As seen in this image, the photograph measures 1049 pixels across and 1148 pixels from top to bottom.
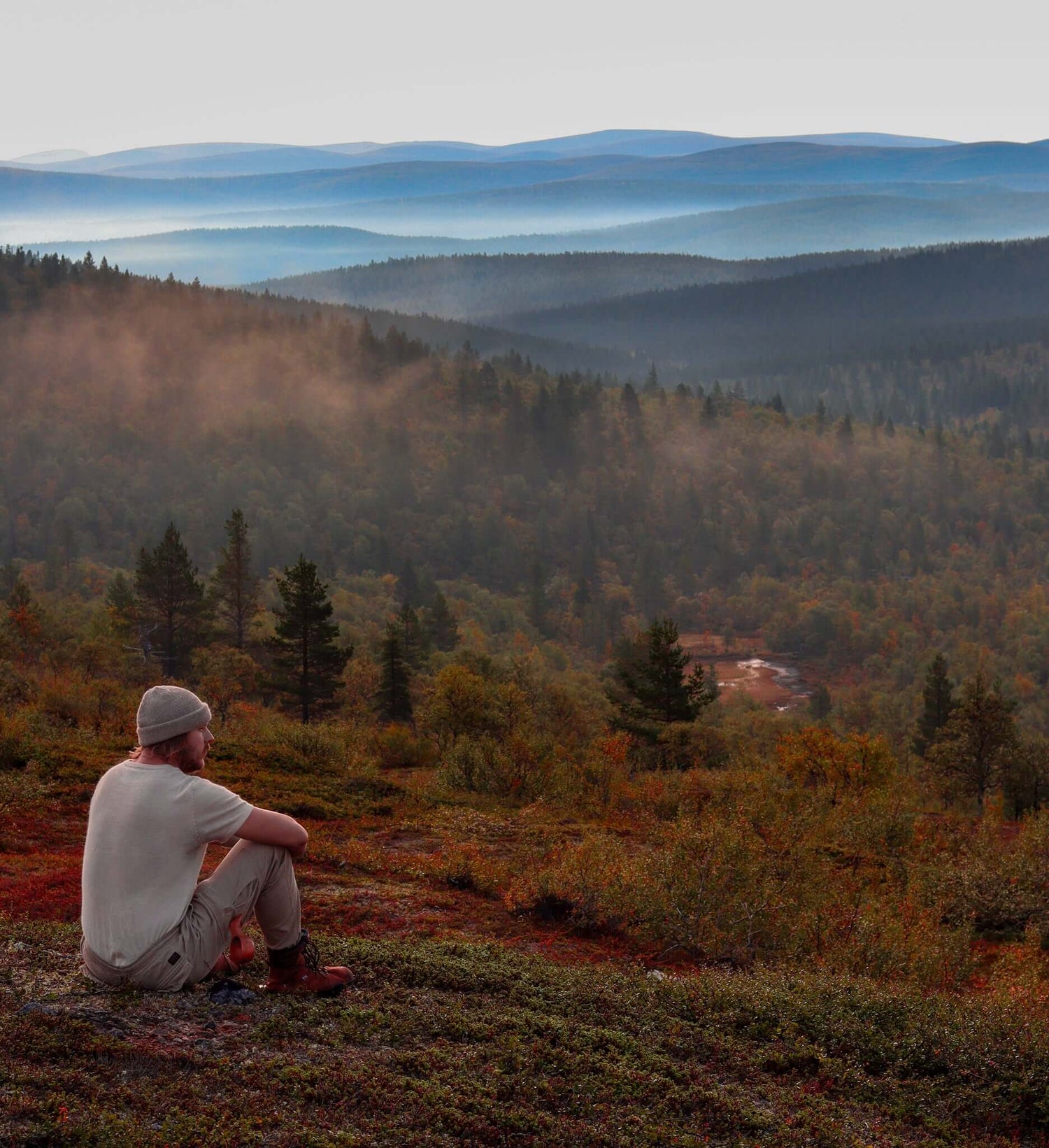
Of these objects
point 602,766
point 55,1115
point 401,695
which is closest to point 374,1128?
point 55,1115

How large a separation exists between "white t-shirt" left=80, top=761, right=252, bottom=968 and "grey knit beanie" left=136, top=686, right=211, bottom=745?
0.24 metres

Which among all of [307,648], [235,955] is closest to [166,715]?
[235,955]

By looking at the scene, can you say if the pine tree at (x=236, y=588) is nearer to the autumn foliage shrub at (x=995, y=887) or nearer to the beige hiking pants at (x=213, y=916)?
the autumn foliage shrub at (x=995, y=887)

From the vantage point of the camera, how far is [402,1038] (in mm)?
8125

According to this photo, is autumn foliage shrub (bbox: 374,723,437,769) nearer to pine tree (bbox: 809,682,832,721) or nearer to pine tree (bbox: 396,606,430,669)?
pine tree (bbox: 396,606,430,669)

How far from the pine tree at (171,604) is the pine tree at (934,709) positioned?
46.8m

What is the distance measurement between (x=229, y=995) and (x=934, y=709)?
70.1 metres

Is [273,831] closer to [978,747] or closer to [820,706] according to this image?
[978,747]

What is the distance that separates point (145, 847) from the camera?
770 centimetres

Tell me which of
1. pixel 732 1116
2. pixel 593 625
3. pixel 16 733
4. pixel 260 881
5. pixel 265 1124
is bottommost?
pixel 593 625

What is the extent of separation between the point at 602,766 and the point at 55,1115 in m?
28.1

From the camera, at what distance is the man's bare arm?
25.6ft

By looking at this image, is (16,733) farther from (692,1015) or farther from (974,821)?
(974,821)

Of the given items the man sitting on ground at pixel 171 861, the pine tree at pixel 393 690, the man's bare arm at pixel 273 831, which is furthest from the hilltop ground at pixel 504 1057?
the pine tree at pixel 393 690
